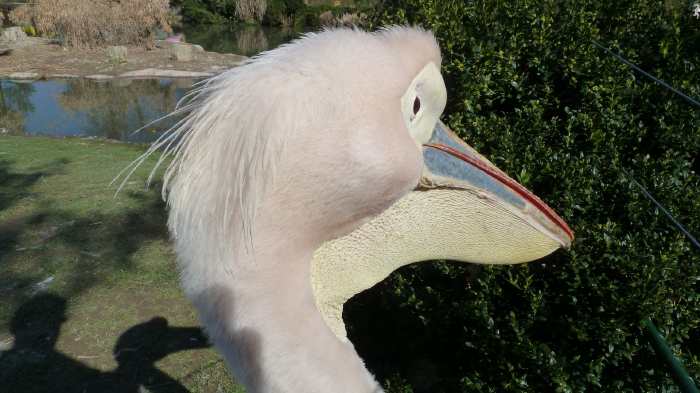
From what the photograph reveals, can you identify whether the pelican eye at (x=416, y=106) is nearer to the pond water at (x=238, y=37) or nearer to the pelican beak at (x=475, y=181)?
the pelican beak at (x=475, y=181)

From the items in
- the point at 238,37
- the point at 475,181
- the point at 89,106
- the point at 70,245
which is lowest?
the point at 238,37

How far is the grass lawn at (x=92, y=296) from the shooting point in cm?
268

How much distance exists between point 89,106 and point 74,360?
8.71 meters

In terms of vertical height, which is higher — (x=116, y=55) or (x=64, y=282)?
(x=64, y=282)

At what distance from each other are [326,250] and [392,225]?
0.64 ft

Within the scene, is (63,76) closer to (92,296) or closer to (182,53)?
(182,53)

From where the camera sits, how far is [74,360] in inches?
110

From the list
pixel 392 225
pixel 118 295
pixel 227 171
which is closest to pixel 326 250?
pixel 392 225

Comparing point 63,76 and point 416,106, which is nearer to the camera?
point 416,106

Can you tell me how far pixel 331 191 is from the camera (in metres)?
1.00

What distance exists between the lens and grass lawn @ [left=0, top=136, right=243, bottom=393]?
268 centimetres

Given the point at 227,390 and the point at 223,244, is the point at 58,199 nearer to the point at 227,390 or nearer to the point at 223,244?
the point at 227,390

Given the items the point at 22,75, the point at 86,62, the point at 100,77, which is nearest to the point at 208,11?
the point at 86,62

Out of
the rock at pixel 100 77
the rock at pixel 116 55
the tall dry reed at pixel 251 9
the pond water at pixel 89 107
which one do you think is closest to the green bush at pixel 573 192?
the pond water at pixel 89 107
